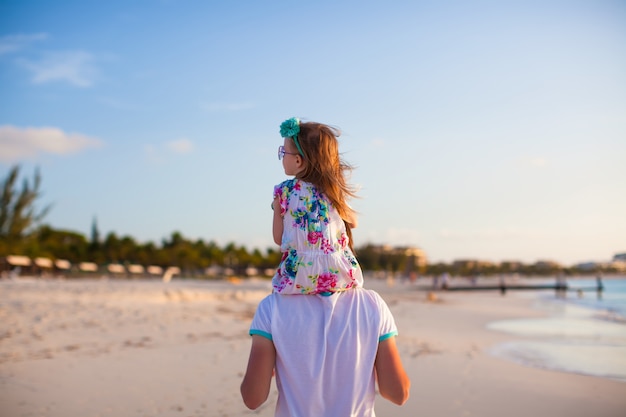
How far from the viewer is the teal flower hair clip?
2256 mm

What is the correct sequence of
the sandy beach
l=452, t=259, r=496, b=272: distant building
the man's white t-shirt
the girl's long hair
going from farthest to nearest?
l=452, t=259, r=496, b=272: distant building → the sandy beach → the girl's long hair → the man's white t-shirt

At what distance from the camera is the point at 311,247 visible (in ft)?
7.08

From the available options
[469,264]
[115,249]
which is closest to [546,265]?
[469,264]

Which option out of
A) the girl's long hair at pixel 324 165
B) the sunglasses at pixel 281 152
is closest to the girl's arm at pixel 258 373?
the girl's long hair at pixel 324 165

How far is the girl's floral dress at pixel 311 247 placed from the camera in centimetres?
209

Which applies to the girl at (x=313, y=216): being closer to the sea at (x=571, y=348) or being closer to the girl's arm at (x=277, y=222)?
the girl's arm at (x=277, y=222)

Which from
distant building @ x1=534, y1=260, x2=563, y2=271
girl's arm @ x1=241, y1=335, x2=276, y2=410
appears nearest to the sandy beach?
girl's arm @ x1=241, y1=335, x2=276, y2=410

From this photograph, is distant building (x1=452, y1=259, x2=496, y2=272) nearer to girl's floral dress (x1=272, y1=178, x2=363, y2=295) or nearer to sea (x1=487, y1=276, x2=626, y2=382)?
sea (x1=487, y1=276, x2=626, y2=382)

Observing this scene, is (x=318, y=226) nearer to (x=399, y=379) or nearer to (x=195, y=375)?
(x=399, y=379)

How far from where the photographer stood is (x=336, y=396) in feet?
6.72

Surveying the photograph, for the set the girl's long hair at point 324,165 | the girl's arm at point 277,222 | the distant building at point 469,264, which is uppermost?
the girl's long hair at point 324,165

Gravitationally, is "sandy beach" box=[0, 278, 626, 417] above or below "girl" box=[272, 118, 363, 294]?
below

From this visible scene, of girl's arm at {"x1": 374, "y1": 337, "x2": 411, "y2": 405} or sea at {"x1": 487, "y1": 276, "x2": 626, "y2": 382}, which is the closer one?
girl's arm at {"x1": 374, "y1": 337, "x2": 411, "y2": 405}

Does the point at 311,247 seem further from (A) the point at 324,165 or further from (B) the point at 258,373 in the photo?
(B) the point at 258,373
